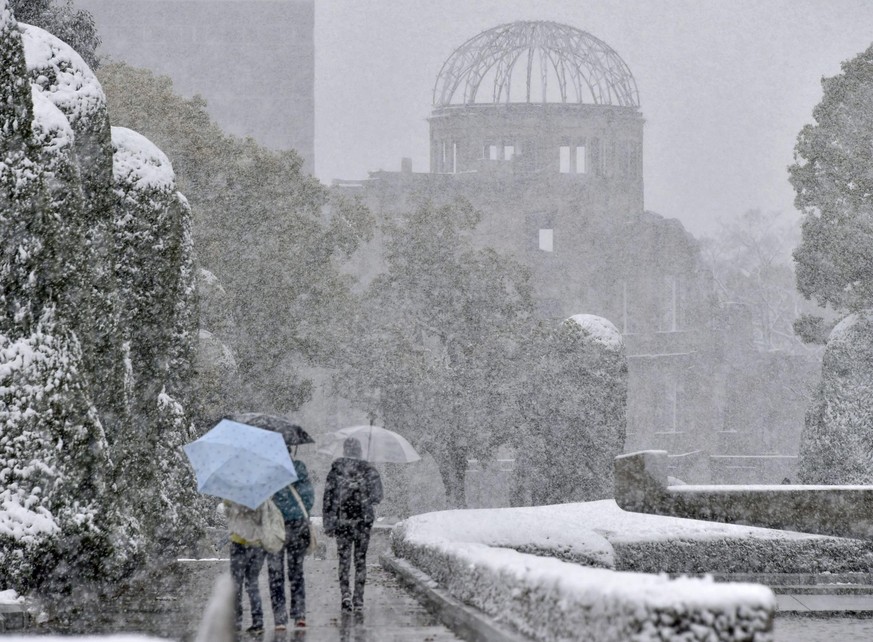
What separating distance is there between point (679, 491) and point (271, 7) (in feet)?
183

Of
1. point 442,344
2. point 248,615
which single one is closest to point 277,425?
point 248,615

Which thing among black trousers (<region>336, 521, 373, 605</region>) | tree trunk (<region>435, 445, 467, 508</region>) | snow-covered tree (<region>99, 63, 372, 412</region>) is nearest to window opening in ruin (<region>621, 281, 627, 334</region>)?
tree trunk (<region>435, 445, 467, 508</region>)

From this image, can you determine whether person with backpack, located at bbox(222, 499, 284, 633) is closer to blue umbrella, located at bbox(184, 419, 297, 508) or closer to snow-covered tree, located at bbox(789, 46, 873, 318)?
blue umbrella, located at bbox(184, 419, 297, 508)

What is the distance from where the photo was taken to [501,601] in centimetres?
989

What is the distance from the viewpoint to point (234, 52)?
6969cm

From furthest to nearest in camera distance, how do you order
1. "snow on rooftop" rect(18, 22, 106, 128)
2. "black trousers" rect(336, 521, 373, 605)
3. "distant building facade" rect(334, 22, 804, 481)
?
1. "distant building facade" rect(334, 22, 804, 481)
2. "snow on rooftop" rect(18, 22, 106, 128)
3. "black trousers" rect(336, 521, 373, 605)

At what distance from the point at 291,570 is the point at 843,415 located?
66.2ft

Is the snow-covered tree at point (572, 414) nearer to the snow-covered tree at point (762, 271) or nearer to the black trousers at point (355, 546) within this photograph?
the black trousers at point (355, 546)

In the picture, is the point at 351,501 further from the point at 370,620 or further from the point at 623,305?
the point at 623,305

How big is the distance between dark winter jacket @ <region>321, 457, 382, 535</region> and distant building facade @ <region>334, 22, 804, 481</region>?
3640 cm

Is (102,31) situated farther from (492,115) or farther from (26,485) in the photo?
(26,485)

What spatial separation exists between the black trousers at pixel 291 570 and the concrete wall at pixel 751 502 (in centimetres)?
622

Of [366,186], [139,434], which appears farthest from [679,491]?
[366,186]

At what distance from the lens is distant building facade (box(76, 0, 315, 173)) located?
68.9 metres
